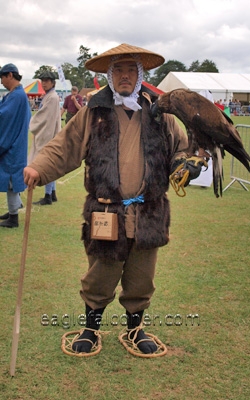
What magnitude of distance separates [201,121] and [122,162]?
1.86ft

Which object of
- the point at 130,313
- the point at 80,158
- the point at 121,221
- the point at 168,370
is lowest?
the point at 168,370

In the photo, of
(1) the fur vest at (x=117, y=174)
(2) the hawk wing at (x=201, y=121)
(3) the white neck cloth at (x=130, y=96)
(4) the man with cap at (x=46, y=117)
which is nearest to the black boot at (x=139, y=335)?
(1) the fur vest at (x=117, y=174)

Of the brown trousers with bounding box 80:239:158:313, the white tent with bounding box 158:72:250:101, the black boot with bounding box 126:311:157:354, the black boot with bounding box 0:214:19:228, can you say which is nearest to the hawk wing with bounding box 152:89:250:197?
the brown trousers with bounding box 80:239:158:313

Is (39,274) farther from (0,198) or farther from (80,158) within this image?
(0,198)

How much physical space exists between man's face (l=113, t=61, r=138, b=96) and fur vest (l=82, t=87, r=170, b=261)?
3.3 inches

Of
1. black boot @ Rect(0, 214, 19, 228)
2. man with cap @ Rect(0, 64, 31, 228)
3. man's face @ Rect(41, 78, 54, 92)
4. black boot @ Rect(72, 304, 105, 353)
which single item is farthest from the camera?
man's face @ Rect(41, 78, 54, 92)

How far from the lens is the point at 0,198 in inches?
312

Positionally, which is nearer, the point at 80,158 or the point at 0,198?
the point at 80,158

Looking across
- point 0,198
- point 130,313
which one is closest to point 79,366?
point 130,313

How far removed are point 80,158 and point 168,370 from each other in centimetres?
153

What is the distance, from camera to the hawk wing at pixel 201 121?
298 centimetres

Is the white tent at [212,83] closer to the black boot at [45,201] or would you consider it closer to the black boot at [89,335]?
the black boot at [45,201]

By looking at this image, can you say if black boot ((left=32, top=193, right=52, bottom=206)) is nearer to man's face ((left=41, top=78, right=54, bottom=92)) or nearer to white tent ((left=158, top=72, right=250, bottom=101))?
man's face ((left=41, top=78, right=54, bottom=92))

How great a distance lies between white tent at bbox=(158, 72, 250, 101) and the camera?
34.7m
